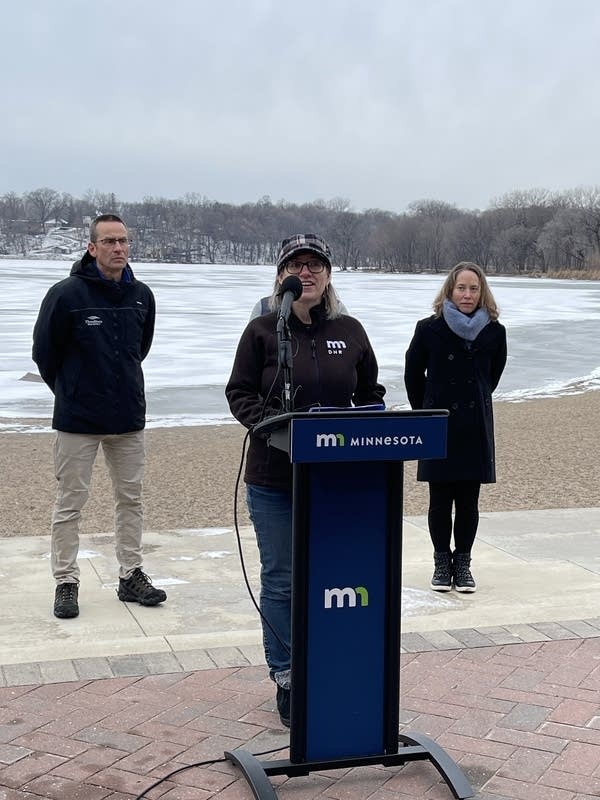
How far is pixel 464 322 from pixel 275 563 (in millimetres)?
2416

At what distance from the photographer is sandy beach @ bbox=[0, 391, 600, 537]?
8539 millimetres

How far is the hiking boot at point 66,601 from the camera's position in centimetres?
537

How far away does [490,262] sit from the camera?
135m

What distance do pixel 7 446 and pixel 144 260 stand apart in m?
132

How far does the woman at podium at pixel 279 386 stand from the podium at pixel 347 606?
392 mm

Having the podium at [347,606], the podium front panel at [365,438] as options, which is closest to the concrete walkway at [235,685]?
the podium at [347,606]

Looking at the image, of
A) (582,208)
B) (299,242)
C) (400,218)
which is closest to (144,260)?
(400,218)

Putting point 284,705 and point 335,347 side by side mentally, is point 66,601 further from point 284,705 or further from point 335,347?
point 335,347

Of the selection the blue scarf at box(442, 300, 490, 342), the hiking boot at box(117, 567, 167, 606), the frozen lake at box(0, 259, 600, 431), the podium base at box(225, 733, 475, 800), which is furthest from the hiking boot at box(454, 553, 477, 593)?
the frozen lake at box(0, 259, 600, 431)

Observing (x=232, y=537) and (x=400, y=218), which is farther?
(x=400, y=218)

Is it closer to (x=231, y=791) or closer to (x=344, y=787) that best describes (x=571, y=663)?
(x=344, y=787)

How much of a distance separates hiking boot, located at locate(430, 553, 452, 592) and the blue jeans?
2.09 m

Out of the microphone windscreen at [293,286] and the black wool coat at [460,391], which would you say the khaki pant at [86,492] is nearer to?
the black wool coat at [460,391]

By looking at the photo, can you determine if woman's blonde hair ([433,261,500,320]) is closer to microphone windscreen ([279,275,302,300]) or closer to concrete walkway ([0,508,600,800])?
concrete walkway ([0,508,600,800])
